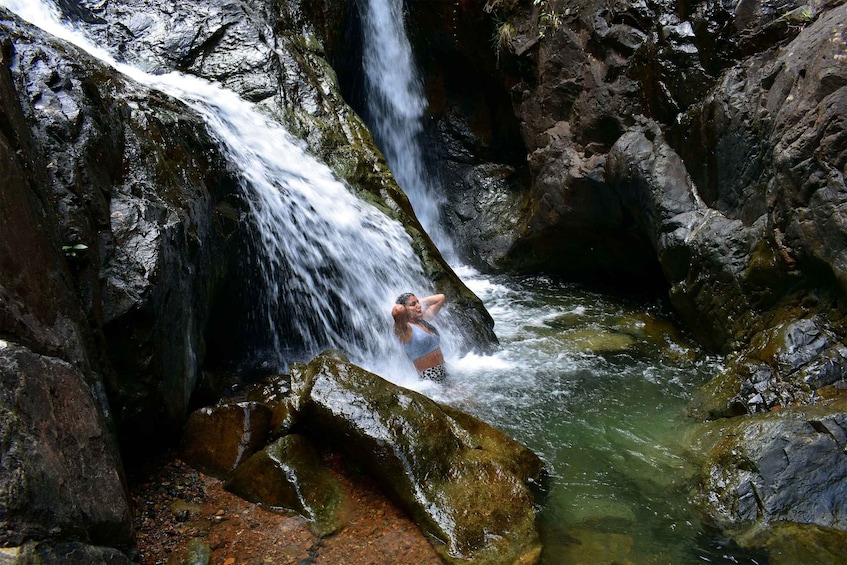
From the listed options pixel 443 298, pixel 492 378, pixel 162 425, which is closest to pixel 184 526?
pixel 162 425

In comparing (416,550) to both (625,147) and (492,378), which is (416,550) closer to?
(492,378)

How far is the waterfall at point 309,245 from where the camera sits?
600cm

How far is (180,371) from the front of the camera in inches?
163

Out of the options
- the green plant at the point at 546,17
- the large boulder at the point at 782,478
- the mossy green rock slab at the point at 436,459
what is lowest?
the large boulder at the point at 782,478

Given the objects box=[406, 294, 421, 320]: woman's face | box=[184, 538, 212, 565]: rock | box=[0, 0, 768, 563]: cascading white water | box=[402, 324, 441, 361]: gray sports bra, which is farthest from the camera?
box=[406, 294, 421, 320]: woman's face

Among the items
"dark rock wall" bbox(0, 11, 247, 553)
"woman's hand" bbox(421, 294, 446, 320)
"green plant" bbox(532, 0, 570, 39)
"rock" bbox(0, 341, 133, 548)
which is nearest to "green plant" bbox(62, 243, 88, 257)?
"dark rock wall" bbox(0, 11, 247, 553)

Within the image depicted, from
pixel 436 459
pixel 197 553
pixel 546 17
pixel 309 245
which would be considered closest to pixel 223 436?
pixel 197 553

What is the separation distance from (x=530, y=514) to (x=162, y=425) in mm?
2469

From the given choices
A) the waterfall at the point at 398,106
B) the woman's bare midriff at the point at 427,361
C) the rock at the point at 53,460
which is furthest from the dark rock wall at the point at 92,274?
the waterfall at the point at 398,106

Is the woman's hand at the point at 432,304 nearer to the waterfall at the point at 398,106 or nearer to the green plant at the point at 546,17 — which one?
the waterfall at the point at 398,106

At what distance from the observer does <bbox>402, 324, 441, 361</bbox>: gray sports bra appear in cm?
591

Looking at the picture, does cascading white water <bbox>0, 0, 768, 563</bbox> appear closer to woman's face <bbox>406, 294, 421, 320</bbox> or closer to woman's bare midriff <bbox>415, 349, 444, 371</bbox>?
woman's bare midriff <bbox>415, 349, 444, 371</bbox>

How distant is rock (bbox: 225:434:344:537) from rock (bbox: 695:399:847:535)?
2349mm

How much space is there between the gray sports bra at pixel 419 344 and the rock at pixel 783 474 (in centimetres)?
274
